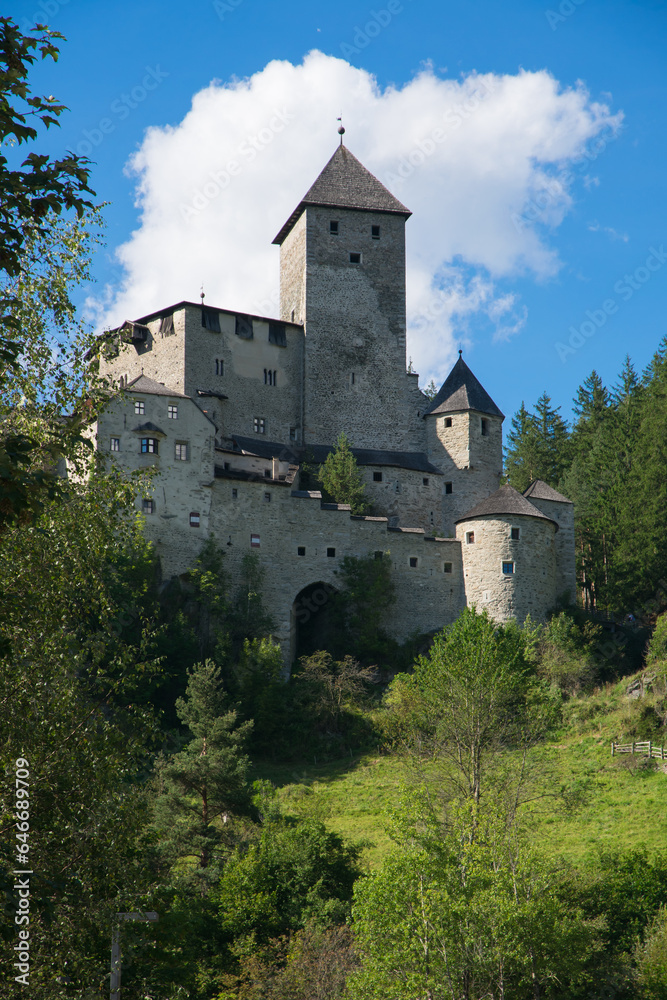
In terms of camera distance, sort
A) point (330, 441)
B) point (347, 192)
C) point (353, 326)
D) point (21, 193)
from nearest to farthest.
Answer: point (21, 193), point (330, 441), point (353, 326), point (347, 192)

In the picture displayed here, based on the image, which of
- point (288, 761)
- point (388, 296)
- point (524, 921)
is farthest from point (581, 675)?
point (388, 296)

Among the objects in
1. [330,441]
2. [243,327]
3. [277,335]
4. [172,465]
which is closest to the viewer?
[172,465]

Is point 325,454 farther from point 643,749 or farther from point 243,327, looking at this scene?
point 643,749

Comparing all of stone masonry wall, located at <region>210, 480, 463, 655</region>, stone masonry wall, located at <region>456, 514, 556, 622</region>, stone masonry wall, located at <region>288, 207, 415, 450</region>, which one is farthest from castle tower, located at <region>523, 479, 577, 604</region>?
stone masonry wall, located at <region>288, 207, 415, 450</region>

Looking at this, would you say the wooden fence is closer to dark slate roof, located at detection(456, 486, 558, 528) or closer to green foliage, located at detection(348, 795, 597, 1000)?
dark slate roof, located at detection(456, 486, 558, 528)

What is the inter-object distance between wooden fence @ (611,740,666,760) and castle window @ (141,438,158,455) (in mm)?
23362

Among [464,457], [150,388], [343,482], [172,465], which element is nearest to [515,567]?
[464,457]

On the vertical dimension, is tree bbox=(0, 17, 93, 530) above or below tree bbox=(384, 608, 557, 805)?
above

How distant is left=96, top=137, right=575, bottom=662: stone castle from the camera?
49000mm

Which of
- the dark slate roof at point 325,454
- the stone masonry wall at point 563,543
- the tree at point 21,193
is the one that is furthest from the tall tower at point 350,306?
the tree at point 21,193

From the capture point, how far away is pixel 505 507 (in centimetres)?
5066

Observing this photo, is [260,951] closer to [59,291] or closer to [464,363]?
[59,291]

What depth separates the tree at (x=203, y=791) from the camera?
101ft

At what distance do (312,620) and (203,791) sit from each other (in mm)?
19400
